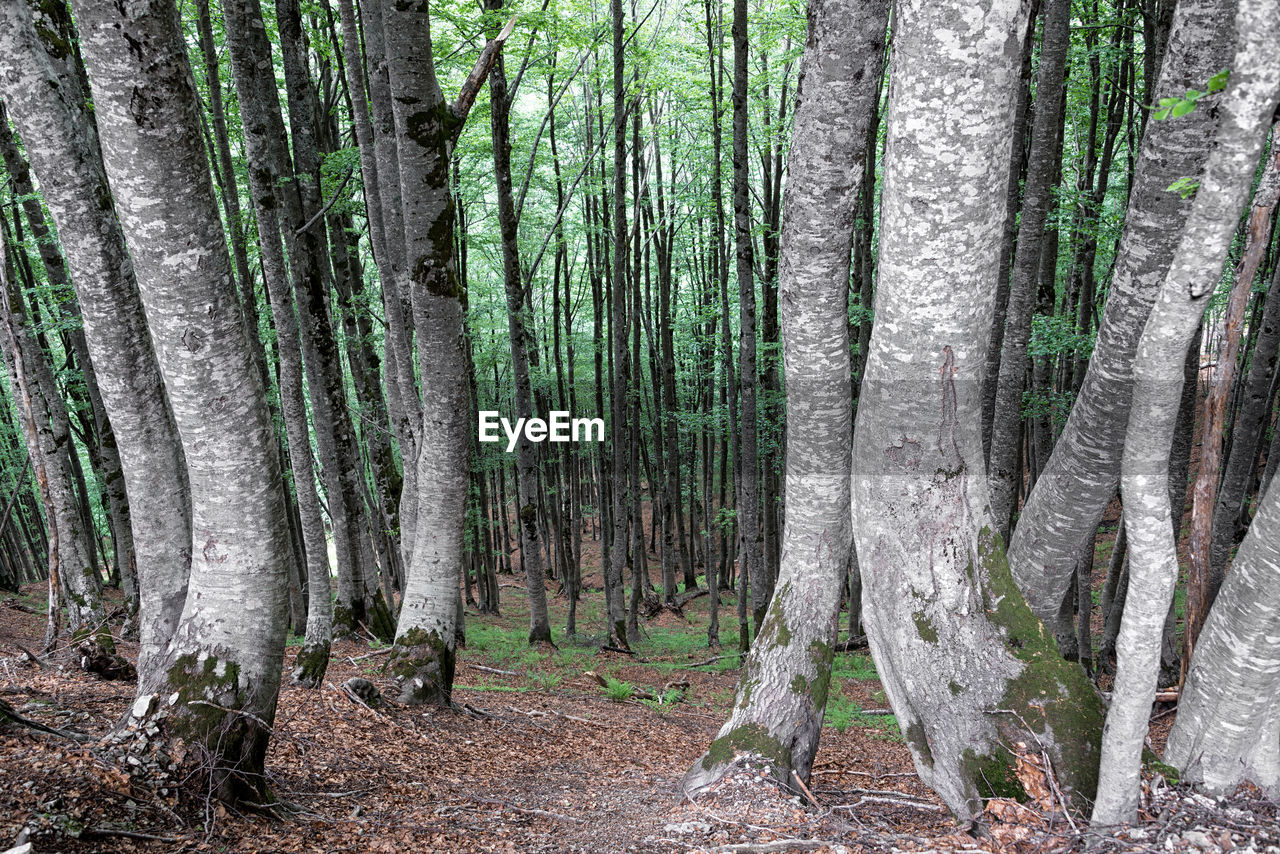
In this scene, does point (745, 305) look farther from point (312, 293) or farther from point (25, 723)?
point (25, 723)

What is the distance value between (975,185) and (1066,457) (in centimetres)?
160

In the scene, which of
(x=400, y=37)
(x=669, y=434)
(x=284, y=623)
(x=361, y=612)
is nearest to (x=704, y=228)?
(x=669, y=434)

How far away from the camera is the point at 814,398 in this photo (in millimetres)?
3857

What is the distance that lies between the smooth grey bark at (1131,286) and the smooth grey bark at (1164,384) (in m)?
1.15

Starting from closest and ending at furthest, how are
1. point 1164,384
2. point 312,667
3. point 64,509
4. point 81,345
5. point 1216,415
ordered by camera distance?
point 1164,384, point 1216,415, point 312,667, point 64,509, point 81,345

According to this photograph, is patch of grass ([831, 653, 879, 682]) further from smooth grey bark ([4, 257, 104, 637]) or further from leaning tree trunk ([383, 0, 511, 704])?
smooth grey bark ([4, 257, 104, 637])

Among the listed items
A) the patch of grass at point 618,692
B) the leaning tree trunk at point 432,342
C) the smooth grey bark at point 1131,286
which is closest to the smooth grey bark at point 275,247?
the leaning tree trunk at point 432,342

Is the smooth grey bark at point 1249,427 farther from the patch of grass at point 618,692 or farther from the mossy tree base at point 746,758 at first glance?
the patch of grass at point 618,692

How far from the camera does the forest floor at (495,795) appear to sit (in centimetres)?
264

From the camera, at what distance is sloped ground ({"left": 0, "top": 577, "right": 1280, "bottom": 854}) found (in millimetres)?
2643

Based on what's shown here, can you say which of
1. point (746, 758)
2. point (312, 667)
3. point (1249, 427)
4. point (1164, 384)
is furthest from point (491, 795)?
point (1249, 427)

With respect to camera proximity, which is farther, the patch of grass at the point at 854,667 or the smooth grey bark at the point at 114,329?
the patch of grass at the point at 854,667

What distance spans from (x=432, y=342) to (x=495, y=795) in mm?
3223

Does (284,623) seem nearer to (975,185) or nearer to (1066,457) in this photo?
(975,185)
